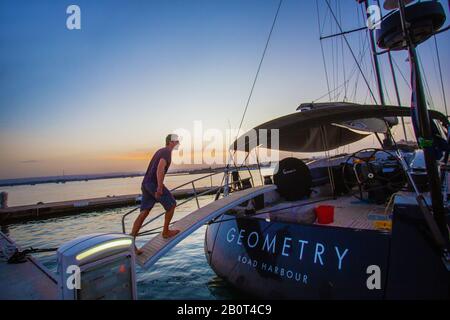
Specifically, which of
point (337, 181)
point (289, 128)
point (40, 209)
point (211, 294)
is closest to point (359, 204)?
point (337, 181)

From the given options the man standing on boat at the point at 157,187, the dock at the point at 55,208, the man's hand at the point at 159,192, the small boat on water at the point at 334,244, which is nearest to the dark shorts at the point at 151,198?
the man standing on boat at the point at 157,187

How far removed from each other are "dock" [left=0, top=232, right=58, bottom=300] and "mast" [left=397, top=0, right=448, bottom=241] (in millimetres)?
5774

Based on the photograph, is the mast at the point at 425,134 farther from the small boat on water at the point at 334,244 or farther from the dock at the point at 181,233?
the dock at the point at 181,233

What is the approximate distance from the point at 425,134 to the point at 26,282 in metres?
7.12

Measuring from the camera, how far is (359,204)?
6.80 metres

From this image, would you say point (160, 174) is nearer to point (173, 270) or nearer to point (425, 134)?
point (425, 134)

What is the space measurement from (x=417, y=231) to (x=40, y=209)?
92.4ft

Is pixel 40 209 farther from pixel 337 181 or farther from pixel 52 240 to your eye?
pixel 337 181

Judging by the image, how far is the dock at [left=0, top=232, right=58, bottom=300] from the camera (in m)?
4.07

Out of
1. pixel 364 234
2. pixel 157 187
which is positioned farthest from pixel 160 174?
pixel 364 234

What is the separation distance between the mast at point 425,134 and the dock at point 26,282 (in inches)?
227

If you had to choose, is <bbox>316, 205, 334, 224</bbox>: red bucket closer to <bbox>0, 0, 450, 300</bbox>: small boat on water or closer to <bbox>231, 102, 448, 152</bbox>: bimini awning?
<bbox>0, 0, 450, 300</bbox>: small boat on water

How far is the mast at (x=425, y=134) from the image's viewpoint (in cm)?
334

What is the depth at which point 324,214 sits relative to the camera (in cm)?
502
